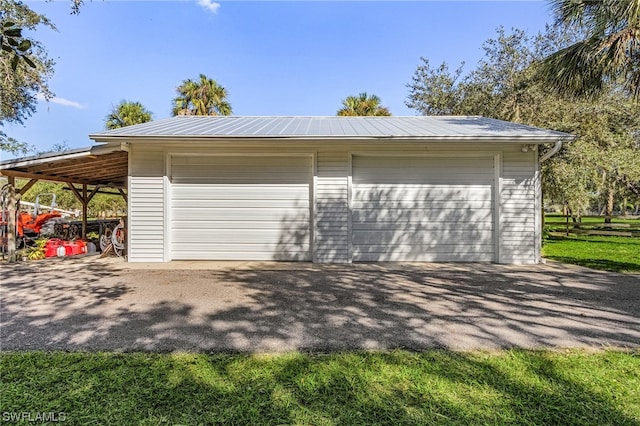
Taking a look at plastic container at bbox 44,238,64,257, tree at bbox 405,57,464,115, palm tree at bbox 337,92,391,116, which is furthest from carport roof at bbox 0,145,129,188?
tree at bbox 405,57,464,115

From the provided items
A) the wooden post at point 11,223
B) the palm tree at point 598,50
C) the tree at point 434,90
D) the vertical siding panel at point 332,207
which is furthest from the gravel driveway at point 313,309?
the tree at point 434,90

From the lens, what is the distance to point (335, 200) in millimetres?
7066

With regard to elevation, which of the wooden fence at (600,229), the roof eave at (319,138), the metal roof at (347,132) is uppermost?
the metal roof at (347,132)

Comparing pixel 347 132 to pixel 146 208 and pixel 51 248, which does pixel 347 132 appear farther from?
pixel 51 248

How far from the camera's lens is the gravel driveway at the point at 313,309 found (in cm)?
294

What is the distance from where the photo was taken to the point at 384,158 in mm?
7215

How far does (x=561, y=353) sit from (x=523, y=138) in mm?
5129

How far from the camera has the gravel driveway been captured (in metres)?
2.94

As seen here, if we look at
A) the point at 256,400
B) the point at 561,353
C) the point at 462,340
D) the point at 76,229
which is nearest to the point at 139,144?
the point at 76,229

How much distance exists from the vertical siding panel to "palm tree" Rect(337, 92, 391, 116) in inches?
435

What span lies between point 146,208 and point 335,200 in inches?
168

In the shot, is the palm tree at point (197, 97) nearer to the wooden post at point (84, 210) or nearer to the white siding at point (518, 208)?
the wooden post at point (84, 210)

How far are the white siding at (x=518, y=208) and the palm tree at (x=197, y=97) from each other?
14.8 m

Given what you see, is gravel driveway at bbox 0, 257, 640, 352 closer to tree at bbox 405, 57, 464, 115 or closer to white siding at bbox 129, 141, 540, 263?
white siding at bbox 129, 141, 540, 263
